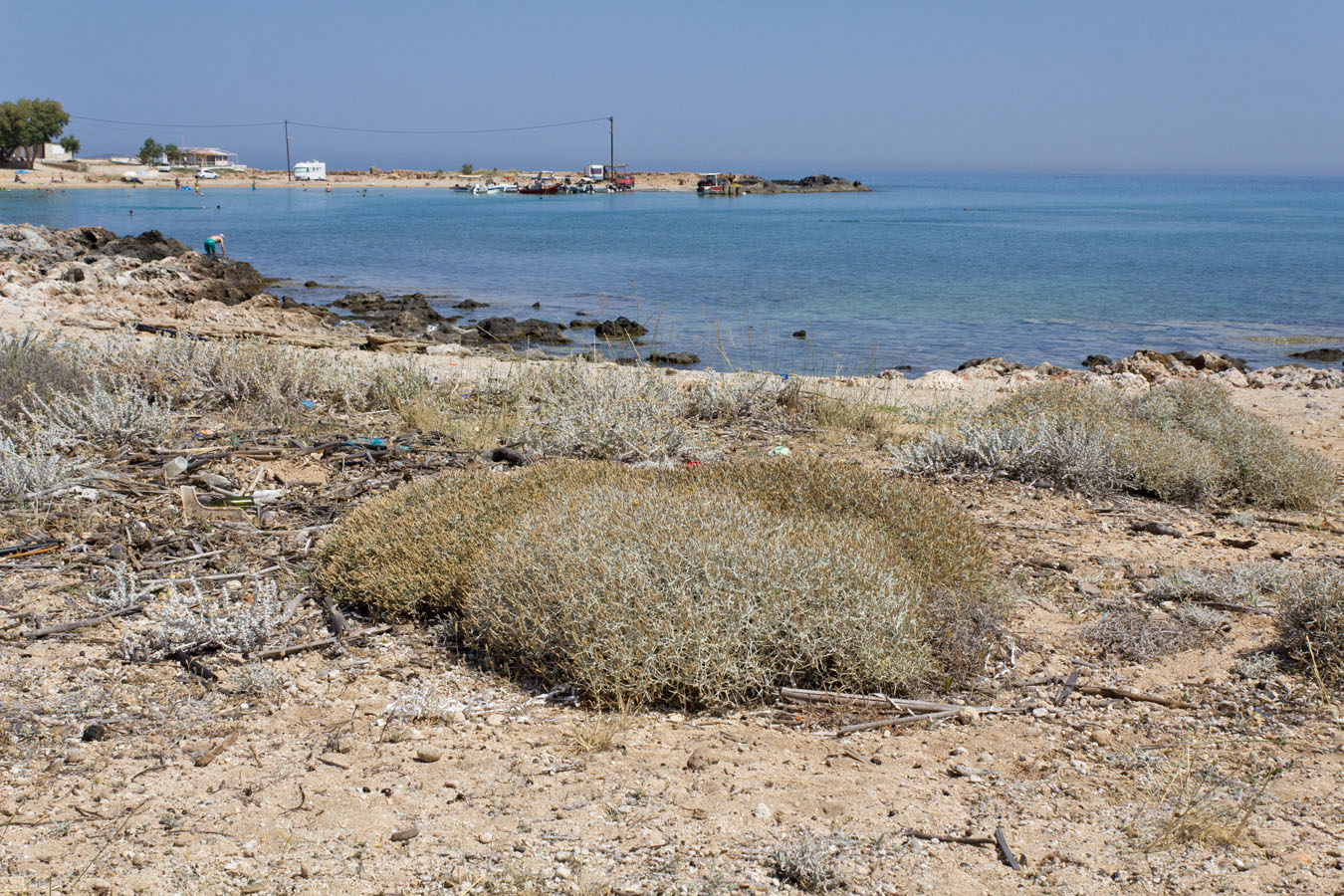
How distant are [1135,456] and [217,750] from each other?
6314 millimetres

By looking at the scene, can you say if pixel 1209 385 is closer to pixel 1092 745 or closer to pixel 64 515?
pixel 1092 745

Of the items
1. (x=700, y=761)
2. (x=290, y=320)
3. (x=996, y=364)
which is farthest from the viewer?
(x=290, y=320)

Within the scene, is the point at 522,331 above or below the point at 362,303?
below

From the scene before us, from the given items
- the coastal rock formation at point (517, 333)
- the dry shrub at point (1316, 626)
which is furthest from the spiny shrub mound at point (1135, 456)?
the coastal rock formation at point (517, 333)

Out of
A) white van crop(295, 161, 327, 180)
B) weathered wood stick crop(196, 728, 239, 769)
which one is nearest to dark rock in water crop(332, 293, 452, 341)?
weathered wood stick crop(196, 728, 239, 769)

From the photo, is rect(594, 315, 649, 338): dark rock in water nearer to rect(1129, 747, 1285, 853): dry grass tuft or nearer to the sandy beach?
the sandy beach

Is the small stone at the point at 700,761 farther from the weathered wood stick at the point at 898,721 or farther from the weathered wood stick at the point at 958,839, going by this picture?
the weathered wood stick at the point at 958,839

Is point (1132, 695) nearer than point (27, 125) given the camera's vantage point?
Yes

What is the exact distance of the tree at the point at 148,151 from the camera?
124 m

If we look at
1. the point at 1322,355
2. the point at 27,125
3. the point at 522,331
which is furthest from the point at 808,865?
the point at 27,125

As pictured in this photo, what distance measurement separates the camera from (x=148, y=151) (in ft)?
409

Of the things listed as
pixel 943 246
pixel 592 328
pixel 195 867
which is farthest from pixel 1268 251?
pixel 195 867

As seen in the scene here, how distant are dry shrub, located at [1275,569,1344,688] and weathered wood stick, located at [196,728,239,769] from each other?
4.29 metres

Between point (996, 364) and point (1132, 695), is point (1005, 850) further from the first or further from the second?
point (996, 364)
